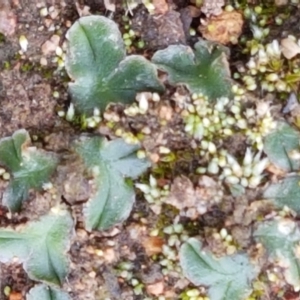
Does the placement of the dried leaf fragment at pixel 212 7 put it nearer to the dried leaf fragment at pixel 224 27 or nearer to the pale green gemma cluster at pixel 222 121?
the dried leaf fragment at pixel 224 27

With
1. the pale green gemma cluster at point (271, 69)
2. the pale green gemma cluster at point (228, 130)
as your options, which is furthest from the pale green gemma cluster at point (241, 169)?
the pale green gemma cluster at point (271, 69)

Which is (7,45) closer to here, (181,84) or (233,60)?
(181,84)

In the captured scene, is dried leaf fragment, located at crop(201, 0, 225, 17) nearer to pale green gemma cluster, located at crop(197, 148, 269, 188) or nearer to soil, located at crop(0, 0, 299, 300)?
soil, located at crop(0, 0, 299, 300)

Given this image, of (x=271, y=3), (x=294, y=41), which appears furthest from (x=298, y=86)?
(x=271, y=3)

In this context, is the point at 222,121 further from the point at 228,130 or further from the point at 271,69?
the point at 271,69

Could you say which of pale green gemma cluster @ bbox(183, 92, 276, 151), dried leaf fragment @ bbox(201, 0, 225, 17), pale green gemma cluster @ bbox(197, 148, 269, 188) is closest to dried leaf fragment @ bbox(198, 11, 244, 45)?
dried leaf fragment @ bbox(201, 0, 225, 17)

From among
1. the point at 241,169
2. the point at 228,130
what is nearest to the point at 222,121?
the point at 228,130

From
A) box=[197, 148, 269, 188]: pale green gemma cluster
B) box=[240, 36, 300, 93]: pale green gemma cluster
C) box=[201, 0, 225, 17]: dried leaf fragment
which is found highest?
box=[201, 0, 225, 17]: dried leaf fragment
